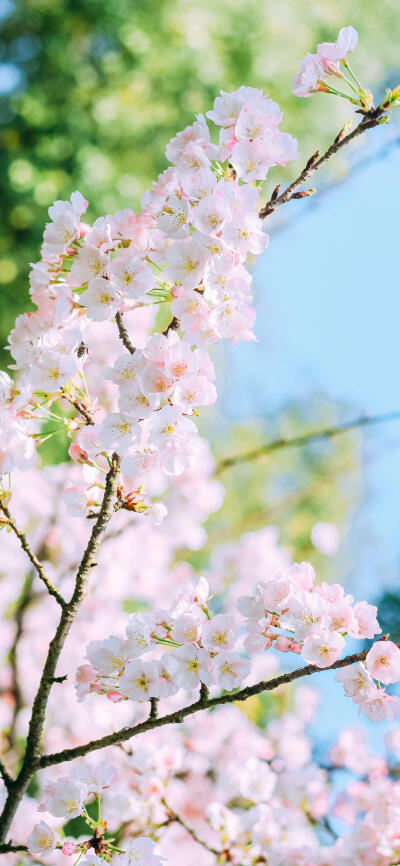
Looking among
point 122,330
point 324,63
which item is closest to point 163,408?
point 122,330

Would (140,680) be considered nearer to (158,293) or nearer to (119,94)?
(158,293)

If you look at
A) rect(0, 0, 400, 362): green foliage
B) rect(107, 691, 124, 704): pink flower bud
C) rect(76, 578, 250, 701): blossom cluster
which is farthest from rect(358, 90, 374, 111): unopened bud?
rect(0, 0, 400, 362): green foliage

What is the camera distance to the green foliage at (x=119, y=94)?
4.88m

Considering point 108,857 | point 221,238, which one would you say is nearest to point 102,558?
point 108,857

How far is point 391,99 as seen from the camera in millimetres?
709

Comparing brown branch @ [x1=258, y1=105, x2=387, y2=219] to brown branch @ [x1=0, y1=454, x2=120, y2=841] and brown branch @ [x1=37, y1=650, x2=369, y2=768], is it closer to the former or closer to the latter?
brown branch @ [x1=0, y1=454, x2=120, y2=841]

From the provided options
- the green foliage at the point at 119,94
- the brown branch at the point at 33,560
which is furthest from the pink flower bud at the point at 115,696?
the green foliage at the point at 119,94

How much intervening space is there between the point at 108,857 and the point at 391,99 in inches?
34.6

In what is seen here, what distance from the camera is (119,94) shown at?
16.7ft

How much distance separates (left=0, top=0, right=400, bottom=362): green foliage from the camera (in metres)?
4.88

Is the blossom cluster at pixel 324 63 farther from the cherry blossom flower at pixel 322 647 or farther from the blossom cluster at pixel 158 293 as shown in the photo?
the cherry blossom flower at pixel 322 647

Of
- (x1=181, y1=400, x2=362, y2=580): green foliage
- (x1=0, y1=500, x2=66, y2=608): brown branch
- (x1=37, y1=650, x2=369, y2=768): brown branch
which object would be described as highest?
(x1=181, y1=400, x2=362, y2=580): green foliage

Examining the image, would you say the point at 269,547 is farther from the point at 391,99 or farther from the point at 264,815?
the point at 391,99

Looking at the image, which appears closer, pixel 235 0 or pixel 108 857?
pixel 108 857
